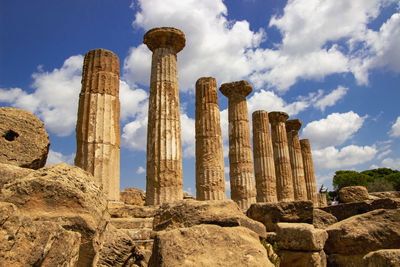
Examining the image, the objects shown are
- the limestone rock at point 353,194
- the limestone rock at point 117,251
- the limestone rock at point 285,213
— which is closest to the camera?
the limestone rock at point 117,251

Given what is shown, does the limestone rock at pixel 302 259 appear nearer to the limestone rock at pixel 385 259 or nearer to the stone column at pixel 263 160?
the limestone rock at pixel 385 259

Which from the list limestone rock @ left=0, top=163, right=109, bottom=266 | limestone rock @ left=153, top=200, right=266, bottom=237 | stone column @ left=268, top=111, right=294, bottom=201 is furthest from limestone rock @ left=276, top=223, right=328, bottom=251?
stone column @ left=268, top=111, right=294, bottom=201

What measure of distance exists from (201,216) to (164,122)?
6.71 meters

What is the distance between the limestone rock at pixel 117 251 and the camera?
365 centimetres

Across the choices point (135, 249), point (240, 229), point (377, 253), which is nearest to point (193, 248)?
point (240, 229)

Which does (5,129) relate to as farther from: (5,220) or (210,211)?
(5,220)

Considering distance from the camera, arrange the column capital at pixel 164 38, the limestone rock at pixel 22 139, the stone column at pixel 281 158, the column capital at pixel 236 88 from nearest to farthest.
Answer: the limestone rock at pixel 22 139
the column capital at pixel 164 38
the column capital at pixel 236 88
the stone column at pixel 281 158

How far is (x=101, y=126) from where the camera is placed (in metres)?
9.34

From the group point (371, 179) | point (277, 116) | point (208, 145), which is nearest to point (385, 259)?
point (208, 145)

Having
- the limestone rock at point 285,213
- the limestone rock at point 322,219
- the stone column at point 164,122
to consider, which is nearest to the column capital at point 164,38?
the stone column at point 164,122

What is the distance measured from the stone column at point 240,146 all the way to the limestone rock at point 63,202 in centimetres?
1299

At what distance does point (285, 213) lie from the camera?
23.4 feet

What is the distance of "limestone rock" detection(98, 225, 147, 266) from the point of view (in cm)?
365

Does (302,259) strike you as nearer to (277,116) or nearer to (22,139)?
(22,139)
